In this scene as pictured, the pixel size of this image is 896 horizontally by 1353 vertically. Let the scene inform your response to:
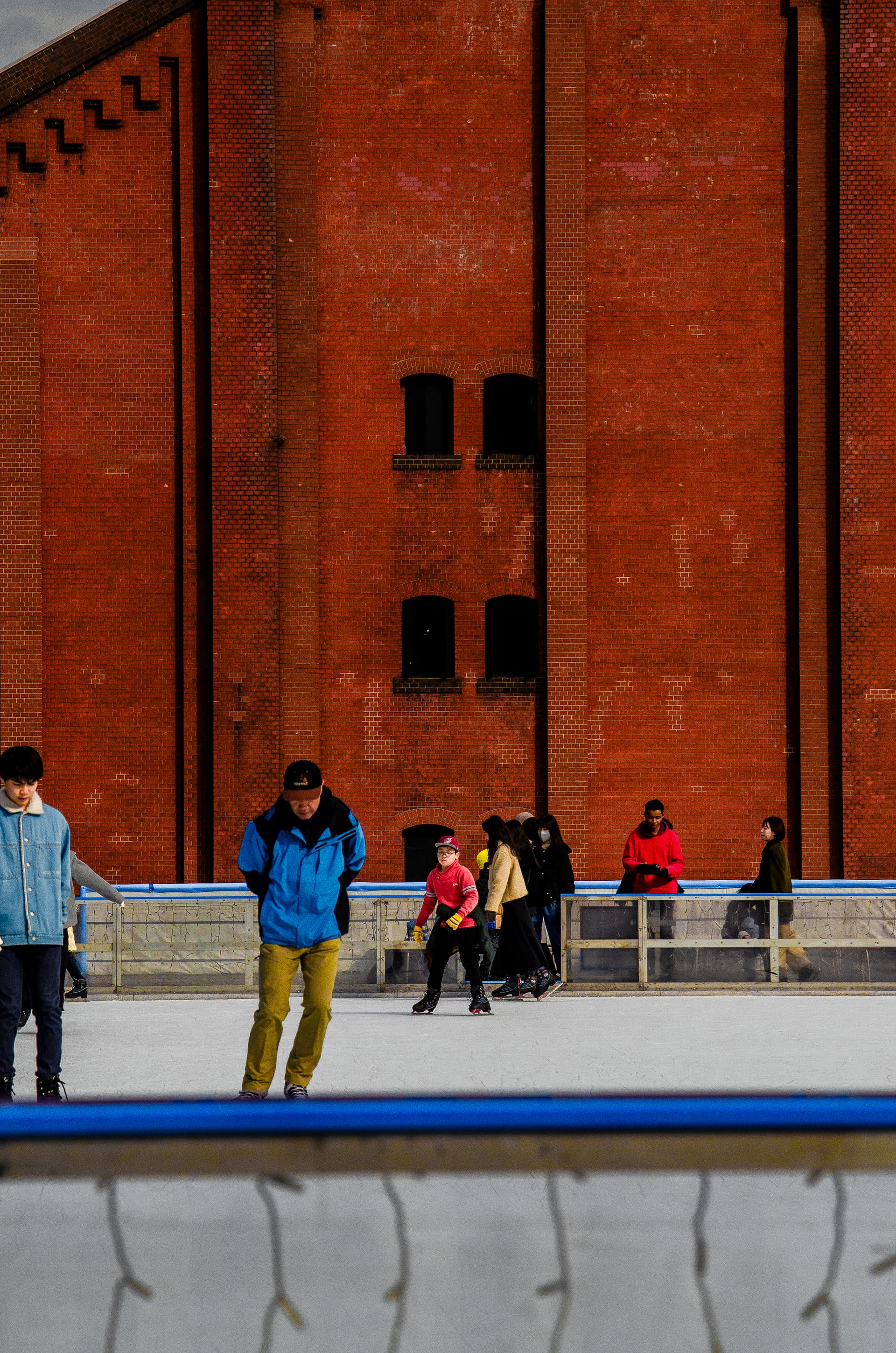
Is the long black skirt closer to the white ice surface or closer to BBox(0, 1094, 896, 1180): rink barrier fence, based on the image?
the white ice surface

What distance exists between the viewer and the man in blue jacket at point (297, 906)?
27.2 feet

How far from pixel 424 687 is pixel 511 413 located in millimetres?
4394

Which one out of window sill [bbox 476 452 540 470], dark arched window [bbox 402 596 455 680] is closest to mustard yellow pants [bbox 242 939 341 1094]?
dark arched window [bbox 402 596 455 680]

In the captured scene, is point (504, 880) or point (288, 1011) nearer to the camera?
point (288, 1011)

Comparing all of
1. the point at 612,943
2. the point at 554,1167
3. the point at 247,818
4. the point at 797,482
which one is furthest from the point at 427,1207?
the point at 797,482

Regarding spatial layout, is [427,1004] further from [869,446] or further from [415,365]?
[869,446]

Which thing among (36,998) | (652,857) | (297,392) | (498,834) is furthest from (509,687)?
(36,998)

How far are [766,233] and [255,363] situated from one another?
7.95 meters

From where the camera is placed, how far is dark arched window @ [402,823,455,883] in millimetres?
24469

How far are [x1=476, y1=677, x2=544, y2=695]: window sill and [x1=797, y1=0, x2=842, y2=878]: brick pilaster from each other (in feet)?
13.0

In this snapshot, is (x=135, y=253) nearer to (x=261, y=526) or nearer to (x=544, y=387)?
(x=261, y=526)

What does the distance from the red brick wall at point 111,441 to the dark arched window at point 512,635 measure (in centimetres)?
473

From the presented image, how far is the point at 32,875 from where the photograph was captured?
8.28m

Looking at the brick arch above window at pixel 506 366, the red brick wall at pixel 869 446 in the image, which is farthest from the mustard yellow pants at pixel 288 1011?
Answer: the brick arch above window at pixel 506 366
